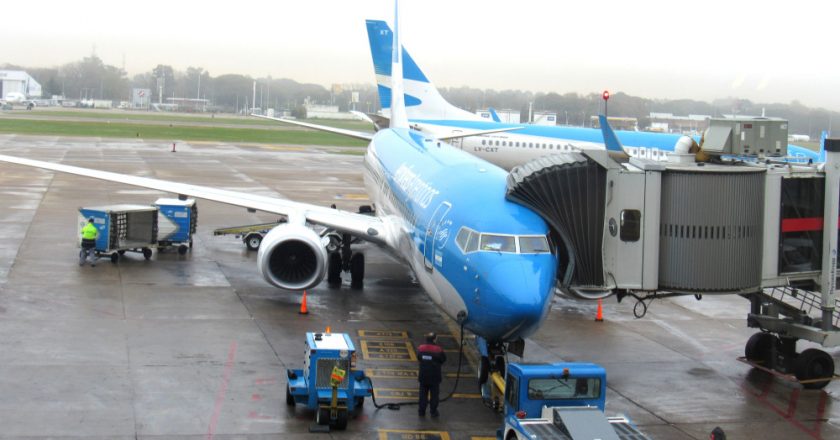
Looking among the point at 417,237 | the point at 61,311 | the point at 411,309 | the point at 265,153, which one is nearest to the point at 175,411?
the point at 417,237

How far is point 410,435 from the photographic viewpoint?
15.3 m

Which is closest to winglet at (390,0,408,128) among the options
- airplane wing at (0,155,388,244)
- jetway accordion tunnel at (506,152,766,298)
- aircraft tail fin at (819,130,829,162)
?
airplane wing at (0,155,388,244)

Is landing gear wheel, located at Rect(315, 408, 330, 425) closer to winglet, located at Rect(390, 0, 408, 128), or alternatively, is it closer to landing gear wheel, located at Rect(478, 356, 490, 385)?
landing gear wheel, located at Rect(478, 356, 490, 385)

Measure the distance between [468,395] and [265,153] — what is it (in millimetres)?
66327

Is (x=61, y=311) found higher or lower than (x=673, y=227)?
lower

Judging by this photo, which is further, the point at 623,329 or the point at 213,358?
the point at 623,329

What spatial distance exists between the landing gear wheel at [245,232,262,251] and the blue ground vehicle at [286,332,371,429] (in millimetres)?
17277

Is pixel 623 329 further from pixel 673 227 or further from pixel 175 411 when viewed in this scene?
pixel 175 411

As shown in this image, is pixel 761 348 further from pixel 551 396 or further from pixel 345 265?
pixel 345 265

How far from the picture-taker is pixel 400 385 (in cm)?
1816

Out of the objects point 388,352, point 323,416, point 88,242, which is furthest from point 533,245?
point 88,242

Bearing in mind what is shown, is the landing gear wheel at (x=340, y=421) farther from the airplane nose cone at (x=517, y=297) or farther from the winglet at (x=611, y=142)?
the winglet at (x=611, y=142)

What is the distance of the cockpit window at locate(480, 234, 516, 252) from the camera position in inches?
644

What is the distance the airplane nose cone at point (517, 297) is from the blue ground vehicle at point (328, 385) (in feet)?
8.02
